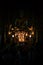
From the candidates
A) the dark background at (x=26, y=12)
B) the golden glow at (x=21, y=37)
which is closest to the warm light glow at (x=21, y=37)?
the golden glow at (x=21, y=37)

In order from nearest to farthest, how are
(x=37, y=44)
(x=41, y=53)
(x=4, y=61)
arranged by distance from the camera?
(x=4, y=61), (x=41, y=53), (x=37, y=44)

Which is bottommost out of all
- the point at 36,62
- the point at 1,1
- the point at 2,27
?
the point at 36,62

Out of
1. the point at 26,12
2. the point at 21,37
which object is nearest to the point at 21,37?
the point at 21,37

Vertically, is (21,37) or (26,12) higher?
(26,12)

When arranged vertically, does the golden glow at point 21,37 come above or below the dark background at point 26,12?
below

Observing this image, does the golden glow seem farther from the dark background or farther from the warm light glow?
the dark background

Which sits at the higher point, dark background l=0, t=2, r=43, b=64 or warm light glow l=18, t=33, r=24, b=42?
dark background l=0, t=2, r=43, b=64

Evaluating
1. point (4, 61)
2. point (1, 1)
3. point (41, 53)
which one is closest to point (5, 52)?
point (4, 61)

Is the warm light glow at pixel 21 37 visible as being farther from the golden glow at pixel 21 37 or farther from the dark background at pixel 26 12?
the dark background at pixel 26 12

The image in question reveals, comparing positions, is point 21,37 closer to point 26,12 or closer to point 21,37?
point 21,37

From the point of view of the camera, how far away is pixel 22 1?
7.88 meters

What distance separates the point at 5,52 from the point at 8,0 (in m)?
2.95

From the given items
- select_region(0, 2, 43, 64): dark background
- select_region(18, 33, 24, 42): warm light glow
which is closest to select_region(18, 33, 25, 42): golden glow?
select_region(18, 33, 24, 42): warm light glow

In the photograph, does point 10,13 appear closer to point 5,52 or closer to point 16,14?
point 16,14
